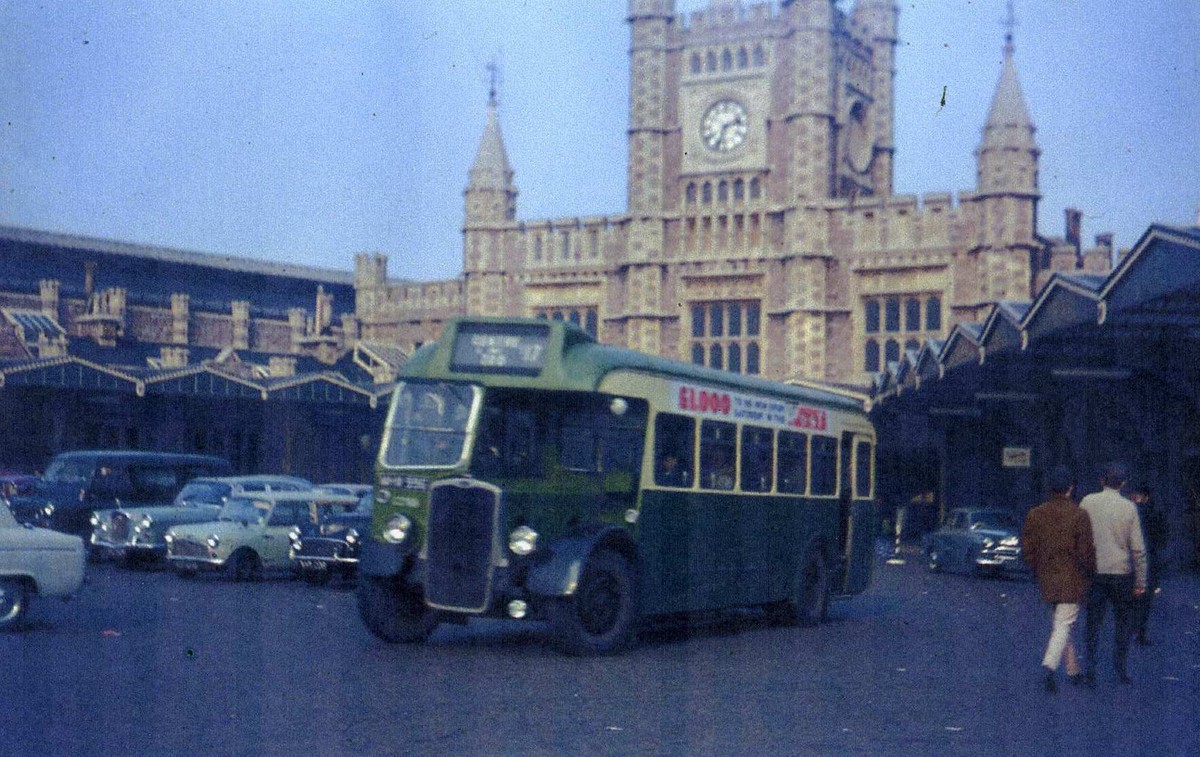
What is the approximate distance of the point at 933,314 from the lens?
163ft

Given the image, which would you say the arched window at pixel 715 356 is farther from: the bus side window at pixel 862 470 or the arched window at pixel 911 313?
the bus side window at pixel 862 470

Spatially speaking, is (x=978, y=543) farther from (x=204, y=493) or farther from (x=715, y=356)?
(x=715, y=356)

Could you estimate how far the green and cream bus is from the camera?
13422 mm

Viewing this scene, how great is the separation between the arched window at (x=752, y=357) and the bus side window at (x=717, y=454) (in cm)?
3593

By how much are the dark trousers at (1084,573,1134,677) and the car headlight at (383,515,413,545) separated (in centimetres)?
564

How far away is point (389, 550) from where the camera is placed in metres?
13.6

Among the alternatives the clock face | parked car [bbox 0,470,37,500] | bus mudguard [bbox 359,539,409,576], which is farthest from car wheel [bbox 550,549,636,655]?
the clock face

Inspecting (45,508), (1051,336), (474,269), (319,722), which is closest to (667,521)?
(319,722)

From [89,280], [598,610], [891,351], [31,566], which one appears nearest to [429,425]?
[598,610]

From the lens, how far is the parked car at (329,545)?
22.0 metres

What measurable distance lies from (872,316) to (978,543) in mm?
21916

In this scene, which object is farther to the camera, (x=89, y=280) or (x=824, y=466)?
(x=89, y=280)

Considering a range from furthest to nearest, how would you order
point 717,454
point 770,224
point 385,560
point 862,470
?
1. point 770,224
2. point 862,470
3. point 717,454
4. point 385,560

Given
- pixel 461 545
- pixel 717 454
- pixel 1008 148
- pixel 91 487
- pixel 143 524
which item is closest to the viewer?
pixel 461 545
